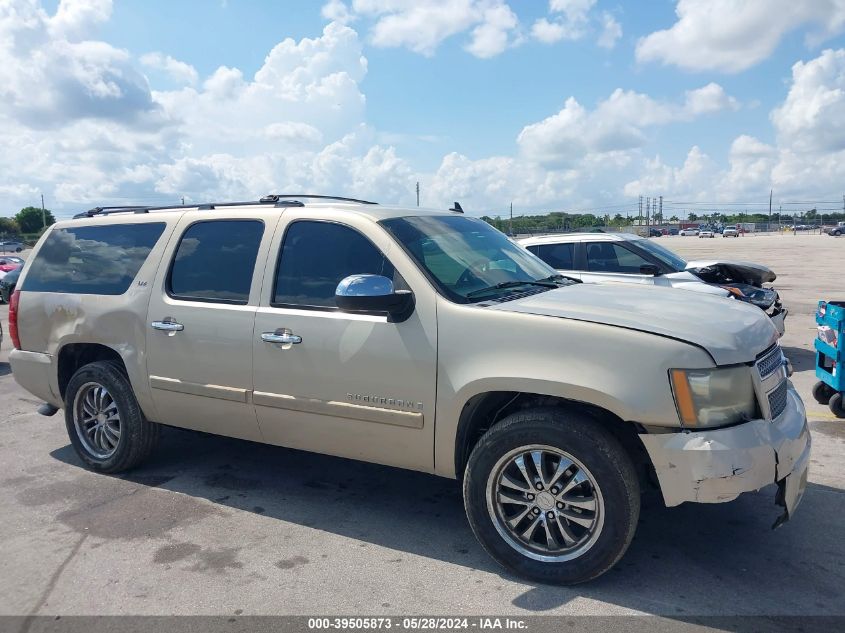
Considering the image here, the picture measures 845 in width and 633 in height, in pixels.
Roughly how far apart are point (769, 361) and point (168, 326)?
11.7ft

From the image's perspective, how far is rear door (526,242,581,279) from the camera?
31.9ft

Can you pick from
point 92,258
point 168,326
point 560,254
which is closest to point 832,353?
point 560,254

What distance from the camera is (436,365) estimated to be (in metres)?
3.60

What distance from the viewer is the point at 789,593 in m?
3.27

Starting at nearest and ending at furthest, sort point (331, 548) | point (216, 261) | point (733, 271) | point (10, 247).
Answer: point (331, 548), point (216, 261), point (733, 271), point (10, 247)

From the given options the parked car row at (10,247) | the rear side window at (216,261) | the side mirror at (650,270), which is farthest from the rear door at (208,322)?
the parked car row at (10,247)

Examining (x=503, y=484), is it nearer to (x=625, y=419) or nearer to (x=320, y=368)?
(x=625, y=419)

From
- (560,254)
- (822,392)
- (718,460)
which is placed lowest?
(822,392)

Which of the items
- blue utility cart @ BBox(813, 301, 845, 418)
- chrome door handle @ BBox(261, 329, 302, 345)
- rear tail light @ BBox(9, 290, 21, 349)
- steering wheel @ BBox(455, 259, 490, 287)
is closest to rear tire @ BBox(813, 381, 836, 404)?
Answer: blue utility cart @ BBox(813, 301, 845, 418)

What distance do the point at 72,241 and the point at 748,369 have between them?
480 cm

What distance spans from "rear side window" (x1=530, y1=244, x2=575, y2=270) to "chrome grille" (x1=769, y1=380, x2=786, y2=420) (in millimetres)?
6197

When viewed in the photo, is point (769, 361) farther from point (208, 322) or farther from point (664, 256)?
point (664, 256)

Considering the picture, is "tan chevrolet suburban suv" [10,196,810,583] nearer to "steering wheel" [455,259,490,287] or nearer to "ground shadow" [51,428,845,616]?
"steering wheel" [455,259,490,287]

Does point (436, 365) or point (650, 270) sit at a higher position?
point (650, 270)
